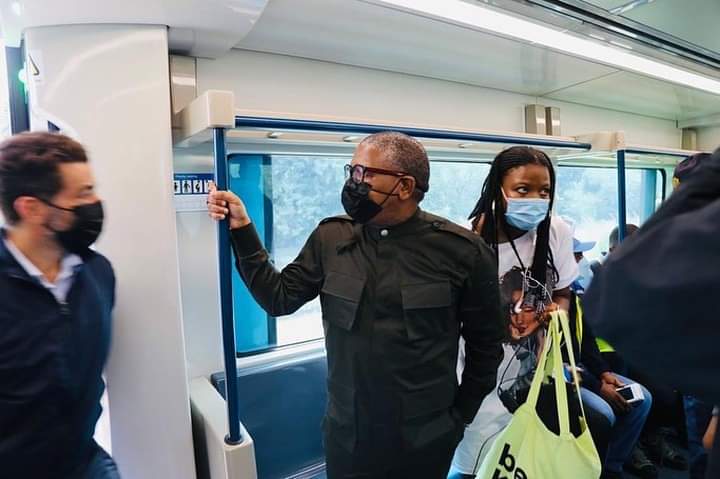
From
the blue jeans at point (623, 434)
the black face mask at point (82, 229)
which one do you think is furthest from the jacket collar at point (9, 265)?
the blue jeans at point (623, 434)

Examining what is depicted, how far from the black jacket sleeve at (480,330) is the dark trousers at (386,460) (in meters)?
0.17

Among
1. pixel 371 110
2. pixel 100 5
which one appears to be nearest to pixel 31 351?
pixel 100 5

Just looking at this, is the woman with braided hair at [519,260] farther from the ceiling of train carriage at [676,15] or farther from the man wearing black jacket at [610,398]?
the ceiling of train carriage at [676,15]

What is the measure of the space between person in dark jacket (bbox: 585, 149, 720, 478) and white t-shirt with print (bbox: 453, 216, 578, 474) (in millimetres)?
1270

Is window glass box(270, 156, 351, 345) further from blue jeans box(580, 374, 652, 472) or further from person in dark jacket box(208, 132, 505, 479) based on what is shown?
blue jeans box(580, 374, 652, 472)

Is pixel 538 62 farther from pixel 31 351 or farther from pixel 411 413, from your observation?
pixel 31 351

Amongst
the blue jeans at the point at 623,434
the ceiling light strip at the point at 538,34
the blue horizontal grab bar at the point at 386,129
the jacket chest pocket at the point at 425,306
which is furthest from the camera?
the blue jeans at the point at 623,434

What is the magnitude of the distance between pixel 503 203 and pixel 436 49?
3.60ft

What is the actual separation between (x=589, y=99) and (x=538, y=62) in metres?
1.38

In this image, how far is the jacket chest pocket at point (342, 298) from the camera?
4.84 ft

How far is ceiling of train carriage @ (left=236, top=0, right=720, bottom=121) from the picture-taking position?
2.00 m

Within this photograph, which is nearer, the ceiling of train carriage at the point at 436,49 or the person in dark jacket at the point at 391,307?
the person in dark jacket at the point at 391,307

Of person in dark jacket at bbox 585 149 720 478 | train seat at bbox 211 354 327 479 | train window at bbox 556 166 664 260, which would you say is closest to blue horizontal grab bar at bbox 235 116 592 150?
person in dark jacket at bbox 585 149 720 478

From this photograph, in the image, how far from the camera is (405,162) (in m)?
1.50
